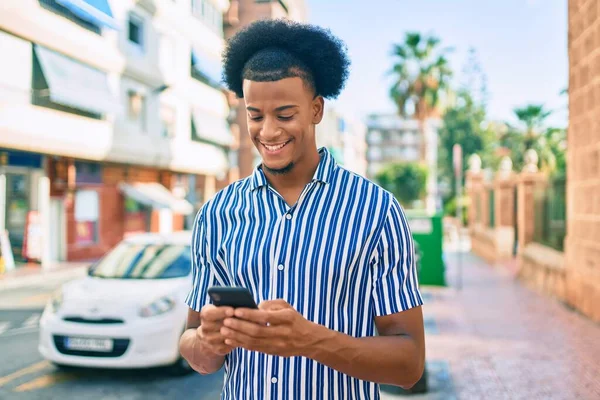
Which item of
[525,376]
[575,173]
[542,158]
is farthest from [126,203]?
[542,158]

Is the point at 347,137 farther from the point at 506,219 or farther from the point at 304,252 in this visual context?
the point at 304,252

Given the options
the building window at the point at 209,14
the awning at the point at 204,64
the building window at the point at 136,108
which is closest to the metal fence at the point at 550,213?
the building window at the point at 136,108

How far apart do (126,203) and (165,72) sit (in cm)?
494

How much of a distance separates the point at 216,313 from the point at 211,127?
25.9 m

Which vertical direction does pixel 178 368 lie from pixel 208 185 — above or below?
below

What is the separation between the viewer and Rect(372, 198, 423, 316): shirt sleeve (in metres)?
1.63

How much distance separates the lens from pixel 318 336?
4.67ft

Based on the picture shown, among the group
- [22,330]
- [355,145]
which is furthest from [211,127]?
[355,145]

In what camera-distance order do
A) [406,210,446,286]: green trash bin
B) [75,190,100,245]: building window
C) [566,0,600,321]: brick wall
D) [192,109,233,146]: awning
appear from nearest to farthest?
[566,0,600,321]: brick wall, [406,210,446,286]: green trash bin, [75,190,100,245]: building window, [192,109,233,146]: awning

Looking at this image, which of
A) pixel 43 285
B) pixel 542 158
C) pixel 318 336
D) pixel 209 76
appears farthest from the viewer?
pixel 542 158

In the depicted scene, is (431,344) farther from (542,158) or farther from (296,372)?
(542,158)

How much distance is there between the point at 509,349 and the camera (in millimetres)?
7320

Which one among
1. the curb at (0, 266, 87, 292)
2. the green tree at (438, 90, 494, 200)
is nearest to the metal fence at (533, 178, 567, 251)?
the curb at (0, 266, 87, 292)

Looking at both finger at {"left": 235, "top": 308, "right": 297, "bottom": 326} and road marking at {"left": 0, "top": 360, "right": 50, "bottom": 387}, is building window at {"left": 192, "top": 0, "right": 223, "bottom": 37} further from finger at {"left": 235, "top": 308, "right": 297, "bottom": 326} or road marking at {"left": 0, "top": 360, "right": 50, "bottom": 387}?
finger at {"left": 235, "top": 308, "right": 297, "bottom": 326}
